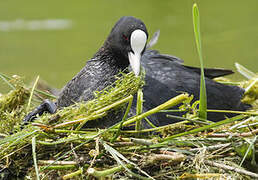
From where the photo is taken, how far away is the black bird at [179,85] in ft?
4.75

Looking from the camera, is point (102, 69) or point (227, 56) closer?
point (102, 69)

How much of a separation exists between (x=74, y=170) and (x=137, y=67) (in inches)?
13.8

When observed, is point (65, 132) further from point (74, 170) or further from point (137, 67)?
point (137, 67)

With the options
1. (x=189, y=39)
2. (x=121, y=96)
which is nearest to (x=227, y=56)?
(x=189, y=39)

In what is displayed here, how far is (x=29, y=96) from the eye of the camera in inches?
54.3

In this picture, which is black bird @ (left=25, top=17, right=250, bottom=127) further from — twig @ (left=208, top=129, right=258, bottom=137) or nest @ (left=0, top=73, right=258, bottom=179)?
twig @ (left=208, top=129, right=258, bottom=137)

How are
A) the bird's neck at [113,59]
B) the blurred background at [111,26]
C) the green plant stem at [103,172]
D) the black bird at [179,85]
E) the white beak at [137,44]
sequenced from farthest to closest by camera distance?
the blurred background at [111,26]
the black bird at [179,85]
the bird's neck at [113,59]
the white beak at [137,44]
the green plant stem at [103,172]

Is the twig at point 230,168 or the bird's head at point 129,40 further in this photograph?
the bird's head at point 129,40

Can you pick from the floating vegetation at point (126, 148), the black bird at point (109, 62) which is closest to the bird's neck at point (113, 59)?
the black bird at point (109, 62)

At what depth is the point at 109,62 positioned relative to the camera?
4.25ft

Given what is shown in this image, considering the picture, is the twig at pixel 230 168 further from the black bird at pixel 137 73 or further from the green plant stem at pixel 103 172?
the black bird at pixel 137 73

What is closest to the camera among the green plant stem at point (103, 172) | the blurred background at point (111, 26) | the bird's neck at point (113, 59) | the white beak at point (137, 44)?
the green plant stem at point (103, 172)

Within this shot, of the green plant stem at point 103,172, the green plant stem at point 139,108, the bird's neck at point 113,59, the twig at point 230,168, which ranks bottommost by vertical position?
the twig at point 230,168

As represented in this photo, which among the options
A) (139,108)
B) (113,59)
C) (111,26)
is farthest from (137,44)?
(111,26)
